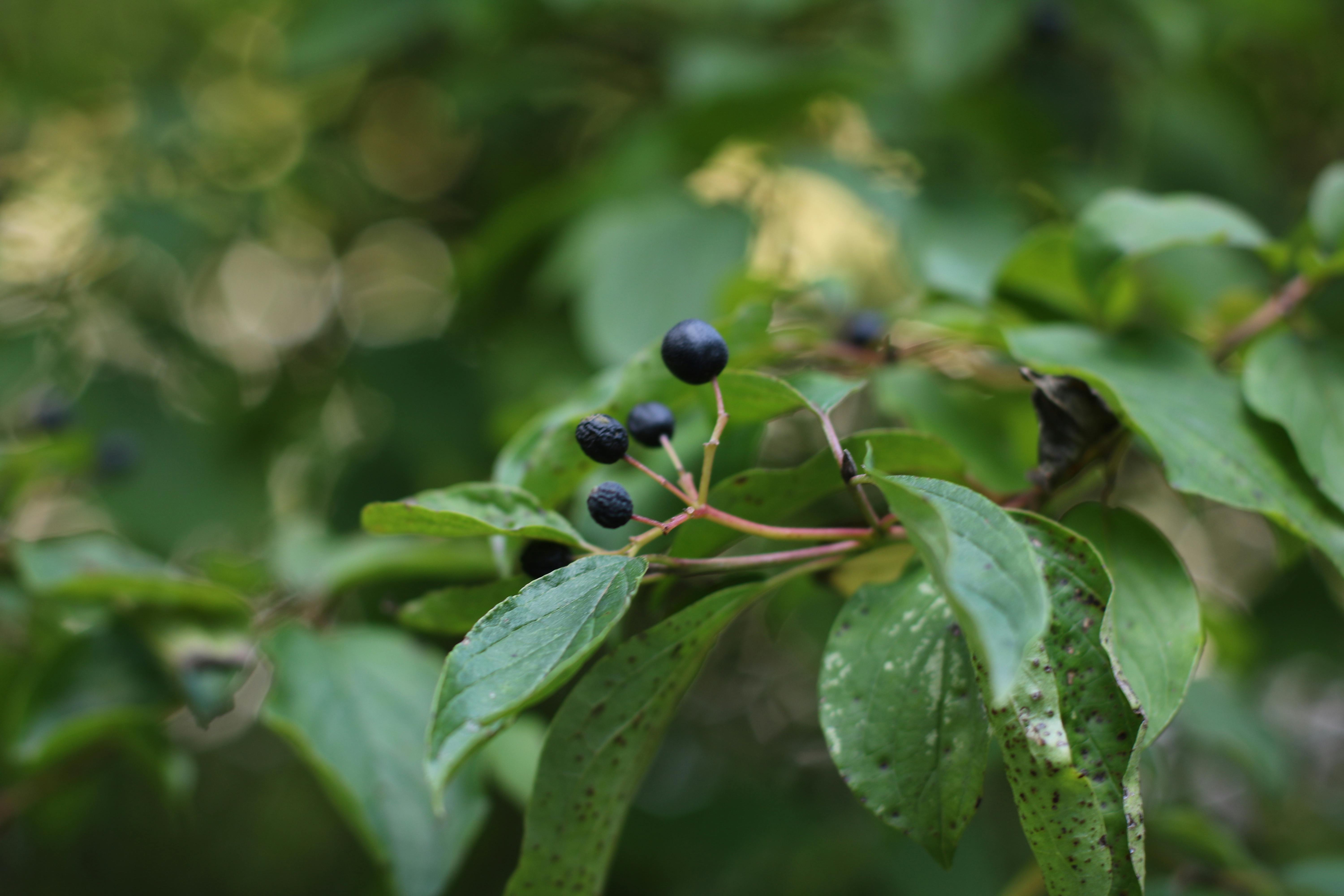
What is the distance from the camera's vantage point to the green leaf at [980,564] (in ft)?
1.22

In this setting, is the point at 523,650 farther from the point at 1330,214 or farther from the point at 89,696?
the point at 1330,214

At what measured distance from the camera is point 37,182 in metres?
1.90

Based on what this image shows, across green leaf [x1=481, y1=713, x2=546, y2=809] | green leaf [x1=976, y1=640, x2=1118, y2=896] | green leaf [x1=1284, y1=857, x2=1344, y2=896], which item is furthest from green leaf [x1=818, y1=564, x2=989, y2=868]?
green leaf [x1=1284, y1=857, x2=1344, y2=896]

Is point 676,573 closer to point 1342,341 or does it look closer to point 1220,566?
point 1342,341

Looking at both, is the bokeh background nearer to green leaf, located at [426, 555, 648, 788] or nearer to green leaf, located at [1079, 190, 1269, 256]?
green leaf, located at [1079, 190, 1269, 256]

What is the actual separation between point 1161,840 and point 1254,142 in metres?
1.19

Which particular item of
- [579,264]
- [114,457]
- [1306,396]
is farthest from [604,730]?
[114,457]

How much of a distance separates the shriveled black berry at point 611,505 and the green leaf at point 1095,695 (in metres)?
0.23

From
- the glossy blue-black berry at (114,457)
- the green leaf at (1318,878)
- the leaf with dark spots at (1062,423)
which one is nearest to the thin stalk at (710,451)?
the leaf with dark spots at (1062,423)

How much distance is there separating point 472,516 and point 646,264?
31.6 inches

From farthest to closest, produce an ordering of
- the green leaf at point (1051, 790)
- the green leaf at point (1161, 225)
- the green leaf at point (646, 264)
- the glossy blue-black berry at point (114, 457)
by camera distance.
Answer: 1. the glossy blue-black berry at point (114, 457)
2. the green leaf at point (646, 264)
3. the green leaf at point (1161, 225)
4. the green leaf at point (1051, 790)

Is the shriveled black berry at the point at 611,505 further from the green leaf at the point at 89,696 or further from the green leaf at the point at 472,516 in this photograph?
the green leaf at the point at 89,696

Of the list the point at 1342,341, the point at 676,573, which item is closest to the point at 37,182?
the point at 676,573

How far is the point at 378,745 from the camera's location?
80cm
